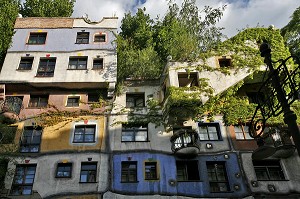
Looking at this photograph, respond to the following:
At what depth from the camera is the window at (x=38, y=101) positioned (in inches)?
659

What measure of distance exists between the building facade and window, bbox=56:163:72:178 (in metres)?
0.05

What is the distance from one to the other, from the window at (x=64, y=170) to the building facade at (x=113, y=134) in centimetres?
5

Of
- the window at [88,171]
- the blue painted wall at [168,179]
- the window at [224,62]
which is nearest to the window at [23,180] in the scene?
the window at [88,171]

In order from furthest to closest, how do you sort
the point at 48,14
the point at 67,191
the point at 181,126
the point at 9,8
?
the point at 48,14, the point at 9,8, the point at 181,126, the point at 67,191

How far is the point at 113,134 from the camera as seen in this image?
15.5 m

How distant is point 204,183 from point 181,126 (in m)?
Result: 3.20

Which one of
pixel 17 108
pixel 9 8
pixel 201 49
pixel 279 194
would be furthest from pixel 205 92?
pixel 9 8

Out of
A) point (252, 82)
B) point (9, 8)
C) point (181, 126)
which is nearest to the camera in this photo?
point (181, 126)

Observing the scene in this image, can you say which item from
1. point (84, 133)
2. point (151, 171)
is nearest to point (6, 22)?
point (84, 133)

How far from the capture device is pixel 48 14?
23.5m

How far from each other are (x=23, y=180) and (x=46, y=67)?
22.0 feet

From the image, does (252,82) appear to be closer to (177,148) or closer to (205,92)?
(205,92)

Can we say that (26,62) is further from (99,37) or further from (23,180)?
(23,180)

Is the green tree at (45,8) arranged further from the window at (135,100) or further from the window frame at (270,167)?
the window frame at (270,167)
